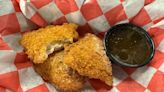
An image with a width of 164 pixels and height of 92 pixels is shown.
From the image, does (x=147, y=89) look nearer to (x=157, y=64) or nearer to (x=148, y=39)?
(x=157, y=64)

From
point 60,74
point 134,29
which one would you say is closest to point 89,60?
point 60,74

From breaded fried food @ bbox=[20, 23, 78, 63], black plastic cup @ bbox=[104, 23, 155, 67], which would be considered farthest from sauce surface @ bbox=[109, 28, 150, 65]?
breaded fried food @ bbox=[20, 23, 78, 63]

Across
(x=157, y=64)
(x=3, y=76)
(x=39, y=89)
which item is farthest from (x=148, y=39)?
(x=3, y=76)

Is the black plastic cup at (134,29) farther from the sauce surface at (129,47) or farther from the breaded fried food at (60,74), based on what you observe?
the breaded fried food at (60,74)

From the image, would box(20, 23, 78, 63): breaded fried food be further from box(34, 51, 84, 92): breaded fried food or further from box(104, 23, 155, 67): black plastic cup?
box(104, 23, 155, 67): black plastic cup

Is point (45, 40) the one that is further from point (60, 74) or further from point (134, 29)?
point (134, 29)
